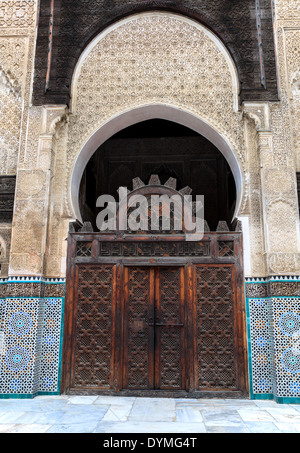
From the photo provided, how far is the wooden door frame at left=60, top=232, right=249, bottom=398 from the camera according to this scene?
415 centimetres

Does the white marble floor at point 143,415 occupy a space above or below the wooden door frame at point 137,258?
below

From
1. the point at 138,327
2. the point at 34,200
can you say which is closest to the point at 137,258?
the point at 138,327

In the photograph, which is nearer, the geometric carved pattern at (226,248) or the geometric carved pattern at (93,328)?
the geometric carved pattern at (93,328)

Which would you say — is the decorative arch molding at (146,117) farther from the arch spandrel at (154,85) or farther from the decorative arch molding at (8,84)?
the decorative arch molding at (8,84)

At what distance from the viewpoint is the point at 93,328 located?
420 centimetres

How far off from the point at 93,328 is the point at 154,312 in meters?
0.66

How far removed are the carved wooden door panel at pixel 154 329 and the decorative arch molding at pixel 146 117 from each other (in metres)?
1.01

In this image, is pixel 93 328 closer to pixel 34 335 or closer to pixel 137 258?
pixel 34 335

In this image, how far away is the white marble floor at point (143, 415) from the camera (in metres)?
2.85

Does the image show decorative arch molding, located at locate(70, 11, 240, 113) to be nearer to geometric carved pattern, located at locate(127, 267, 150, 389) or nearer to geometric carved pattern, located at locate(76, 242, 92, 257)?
geometric carved pattern, located at locate(76, 242, 92, 257)

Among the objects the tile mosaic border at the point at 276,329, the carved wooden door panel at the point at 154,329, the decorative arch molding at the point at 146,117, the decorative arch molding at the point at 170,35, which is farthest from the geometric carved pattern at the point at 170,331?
the decorative arch molding at the point at 170,35

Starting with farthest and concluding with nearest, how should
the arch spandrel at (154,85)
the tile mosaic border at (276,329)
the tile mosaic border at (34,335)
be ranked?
the arch spandrel at (154,85), the tile mosaic border at (34,335), the tile mosaic border at (276,329)
